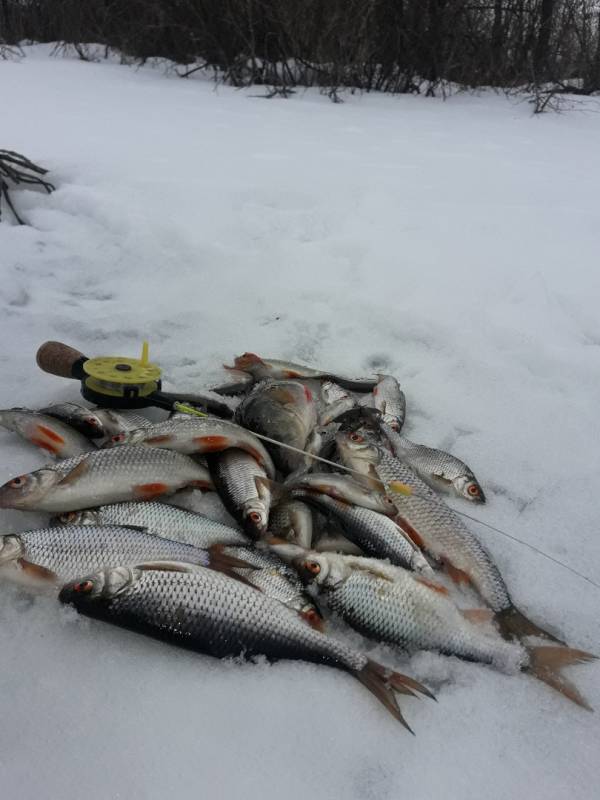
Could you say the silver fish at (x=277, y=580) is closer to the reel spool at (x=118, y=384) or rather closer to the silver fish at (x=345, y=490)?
the silver fish at (x=345, y=490)

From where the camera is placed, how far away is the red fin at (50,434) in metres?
2.54

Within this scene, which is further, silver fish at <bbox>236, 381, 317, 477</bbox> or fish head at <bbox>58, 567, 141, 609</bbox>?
silver fish at <bbox>236, 381, 317, 477</bbox>

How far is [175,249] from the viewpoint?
177 inches

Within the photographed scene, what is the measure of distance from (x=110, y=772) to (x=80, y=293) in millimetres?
3202

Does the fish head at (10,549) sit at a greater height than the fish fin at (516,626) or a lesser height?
greater

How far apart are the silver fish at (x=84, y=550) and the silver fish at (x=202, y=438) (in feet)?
1.47

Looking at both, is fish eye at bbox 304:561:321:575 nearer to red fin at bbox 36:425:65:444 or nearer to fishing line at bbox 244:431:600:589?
fishing line at bbox 244:431:600:589

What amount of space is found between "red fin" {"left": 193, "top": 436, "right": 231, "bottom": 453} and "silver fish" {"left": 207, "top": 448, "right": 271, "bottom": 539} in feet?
0.14

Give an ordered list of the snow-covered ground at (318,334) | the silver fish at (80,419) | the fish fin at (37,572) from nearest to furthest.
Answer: the snow-covered ground at (318,334), the fish fin at (37,572), the silver fish at (80,419)

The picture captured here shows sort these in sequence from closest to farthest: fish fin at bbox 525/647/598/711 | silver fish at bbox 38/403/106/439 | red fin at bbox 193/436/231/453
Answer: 1. fish fin at bbox 525/647/598/711
2. red fin at bbox 193/436/231/453
3. silver fish at bbox 38/403/106/439

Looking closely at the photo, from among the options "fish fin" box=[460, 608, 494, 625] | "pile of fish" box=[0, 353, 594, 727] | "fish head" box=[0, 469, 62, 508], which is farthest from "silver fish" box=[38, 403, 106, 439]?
"fish fin" box=[460, 608, 494, 625]

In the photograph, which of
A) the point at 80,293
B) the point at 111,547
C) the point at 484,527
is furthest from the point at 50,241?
the point at 484,527

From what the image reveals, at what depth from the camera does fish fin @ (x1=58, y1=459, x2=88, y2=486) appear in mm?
2187

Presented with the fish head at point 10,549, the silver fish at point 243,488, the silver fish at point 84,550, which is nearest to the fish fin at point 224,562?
the silver fish at point 84,550
